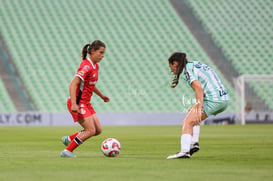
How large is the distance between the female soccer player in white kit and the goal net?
17775 mm

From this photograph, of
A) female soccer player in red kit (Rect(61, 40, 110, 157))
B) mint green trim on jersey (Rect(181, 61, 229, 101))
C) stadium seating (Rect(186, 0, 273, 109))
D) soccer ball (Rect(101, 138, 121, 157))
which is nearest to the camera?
mint green trim on jersey (Rect(181, 61, 229, 101))

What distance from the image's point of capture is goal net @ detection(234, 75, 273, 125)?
81.1 feet

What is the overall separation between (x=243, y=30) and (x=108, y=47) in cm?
792

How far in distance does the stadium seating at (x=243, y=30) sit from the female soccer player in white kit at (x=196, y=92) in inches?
789

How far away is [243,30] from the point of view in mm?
28938

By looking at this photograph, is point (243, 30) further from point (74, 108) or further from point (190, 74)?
point (74, 108)

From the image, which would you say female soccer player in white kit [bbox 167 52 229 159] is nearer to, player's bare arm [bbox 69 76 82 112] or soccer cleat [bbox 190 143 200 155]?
soccer cleat [bbox 190 143 200 155]

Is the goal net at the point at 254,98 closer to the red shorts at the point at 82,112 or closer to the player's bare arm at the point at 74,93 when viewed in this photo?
the red shorts at the point at 82,112

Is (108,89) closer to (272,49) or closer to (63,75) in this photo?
(63,75)

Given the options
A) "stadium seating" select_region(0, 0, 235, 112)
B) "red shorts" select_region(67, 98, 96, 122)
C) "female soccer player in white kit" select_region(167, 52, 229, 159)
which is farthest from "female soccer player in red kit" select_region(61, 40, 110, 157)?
"stadium seating" select_region(0, 0, 235, 112)

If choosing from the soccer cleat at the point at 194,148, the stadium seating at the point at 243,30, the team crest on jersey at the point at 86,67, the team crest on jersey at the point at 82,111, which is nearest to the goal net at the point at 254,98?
the stadium seating at the point at 243,30

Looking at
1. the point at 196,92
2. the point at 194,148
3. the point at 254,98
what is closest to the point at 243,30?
the point at 254,98

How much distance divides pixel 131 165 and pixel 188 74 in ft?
5.12

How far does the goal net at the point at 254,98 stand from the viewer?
2472cm
